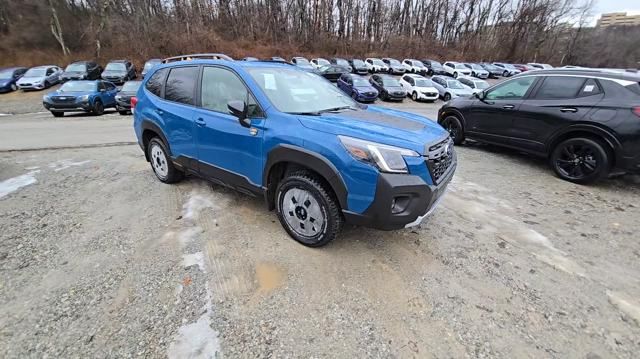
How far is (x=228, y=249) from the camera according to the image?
311 centimetres

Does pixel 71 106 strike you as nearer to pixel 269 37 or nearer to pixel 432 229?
pixel 432 229

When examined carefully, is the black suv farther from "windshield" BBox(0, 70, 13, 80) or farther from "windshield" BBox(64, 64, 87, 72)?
"windshield" BBox(0, 70, 13, 80)

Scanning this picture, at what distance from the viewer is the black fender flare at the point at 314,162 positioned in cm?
264

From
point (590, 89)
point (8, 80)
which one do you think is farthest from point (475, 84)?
point (8, 80)

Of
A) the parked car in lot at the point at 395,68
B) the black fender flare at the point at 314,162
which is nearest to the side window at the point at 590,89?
the black fender flare at the point at 314,162

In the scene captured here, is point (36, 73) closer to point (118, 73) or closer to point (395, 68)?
point (118, 73)

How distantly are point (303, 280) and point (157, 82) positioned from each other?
359 centimetres

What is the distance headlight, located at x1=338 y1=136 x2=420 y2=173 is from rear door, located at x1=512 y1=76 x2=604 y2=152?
4267mm

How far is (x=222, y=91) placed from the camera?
350 cm

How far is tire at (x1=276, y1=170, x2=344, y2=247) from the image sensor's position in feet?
9.22

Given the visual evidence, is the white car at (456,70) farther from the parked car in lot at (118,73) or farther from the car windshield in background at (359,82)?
the parked car in lot at (118,73)

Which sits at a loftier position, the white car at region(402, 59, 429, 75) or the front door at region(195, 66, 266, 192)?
the front door at region(195, 66, 266, 192)

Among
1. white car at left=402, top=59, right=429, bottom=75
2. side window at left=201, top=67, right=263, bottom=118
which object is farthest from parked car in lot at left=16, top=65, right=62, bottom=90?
white car at left=402, top=59, right=429, bottom=75

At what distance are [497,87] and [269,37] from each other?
127 ft
